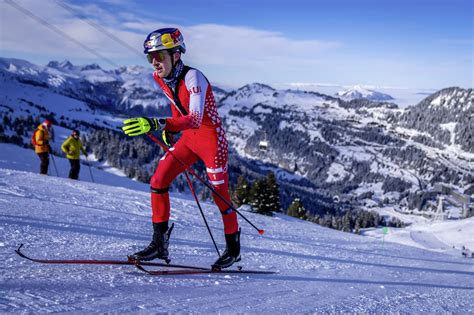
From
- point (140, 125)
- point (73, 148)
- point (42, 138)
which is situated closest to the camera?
point (140, 125)

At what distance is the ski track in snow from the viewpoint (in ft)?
12.2

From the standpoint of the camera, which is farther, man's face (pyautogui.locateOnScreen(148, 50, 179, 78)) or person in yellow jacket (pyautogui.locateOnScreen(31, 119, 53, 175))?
person in yellow jacket (pyautogui.locateOnScreen(31, 119, 53, 175))

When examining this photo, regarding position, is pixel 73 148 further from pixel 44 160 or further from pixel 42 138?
pixel 44 160

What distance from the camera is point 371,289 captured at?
5656mm

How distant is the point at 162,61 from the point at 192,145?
118 centimetres

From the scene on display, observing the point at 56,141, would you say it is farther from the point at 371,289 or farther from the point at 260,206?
the point at 371,289

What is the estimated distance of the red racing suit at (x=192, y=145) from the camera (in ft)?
15.8

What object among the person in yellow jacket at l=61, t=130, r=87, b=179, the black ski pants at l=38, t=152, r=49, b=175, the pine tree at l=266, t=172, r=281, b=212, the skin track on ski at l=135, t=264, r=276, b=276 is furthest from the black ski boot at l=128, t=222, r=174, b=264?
the pine tree at l=266, t=172, r=281, b=212

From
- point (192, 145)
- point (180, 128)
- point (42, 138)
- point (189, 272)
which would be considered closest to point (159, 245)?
point (189, 272)

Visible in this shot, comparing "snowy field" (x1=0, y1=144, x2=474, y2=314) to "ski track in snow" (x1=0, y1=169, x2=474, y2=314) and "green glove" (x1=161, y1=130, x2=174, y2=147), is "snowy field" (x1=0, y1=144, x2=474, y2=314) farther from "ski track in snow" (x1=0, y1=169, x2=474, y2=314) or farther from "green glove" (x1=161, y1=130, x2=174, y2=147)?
"green glove" (x1=161, y1=130, x2=174, y2=147)

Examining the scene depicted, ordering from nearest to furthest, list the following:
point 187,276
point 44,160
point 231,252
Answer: point 187,276 → point 231,252 → point 44,160

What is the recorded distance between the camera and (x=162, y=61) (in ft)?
15.6

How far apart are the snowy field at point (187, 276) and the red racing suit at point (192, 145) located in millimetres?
1046

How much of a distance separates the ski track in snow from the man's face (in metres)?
2.52
